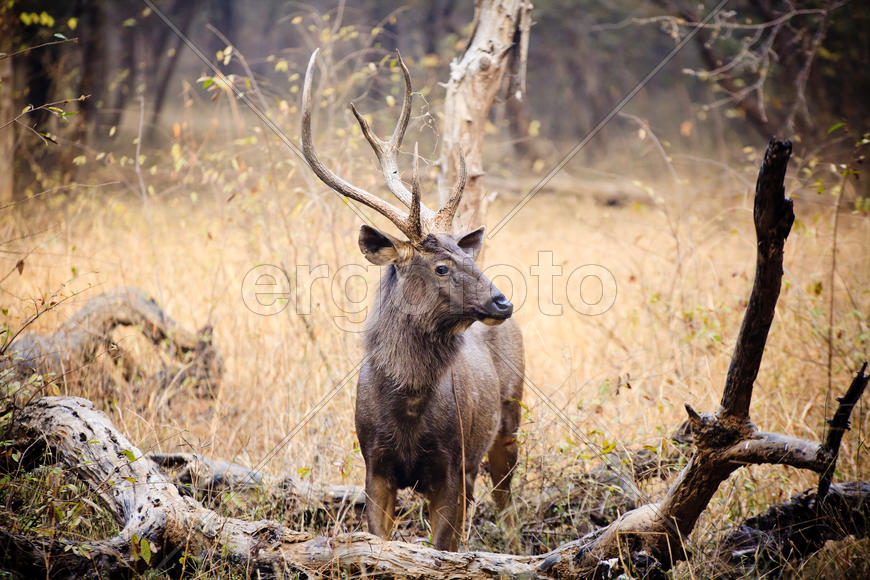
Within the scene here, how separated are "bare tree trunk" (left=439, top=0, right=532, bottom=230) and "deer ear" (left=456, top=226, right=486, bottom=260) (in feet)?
3.13

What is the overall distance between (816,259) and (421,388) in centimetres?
602

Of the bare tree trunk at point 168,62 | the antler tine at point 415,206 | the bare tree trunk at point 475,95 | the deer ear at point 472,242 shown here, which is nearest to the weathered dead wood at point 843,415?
the antler tine at point 415,206

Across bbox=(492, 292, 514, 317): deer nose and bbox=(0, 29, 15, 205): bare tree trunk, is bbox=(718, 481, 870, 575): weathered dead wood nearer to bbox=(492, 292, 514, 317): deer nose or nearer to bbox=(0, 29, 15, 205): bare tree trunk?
Result: bbox=(492, 292, 514, 317): deer nose

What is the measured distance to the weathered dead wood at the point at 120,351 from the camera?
5477 millimetres

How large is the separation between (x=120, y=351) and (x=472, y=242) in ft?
9.87

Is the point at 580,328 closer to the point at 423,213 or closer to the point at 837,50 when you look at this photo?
the point at 423,213

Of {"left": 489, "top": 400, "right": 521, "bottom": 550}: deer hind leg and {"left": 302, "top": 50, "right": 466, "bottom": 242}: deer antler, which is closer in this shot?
{"left": 302, "top": 50, "right": 466, "bottom": 242}: deer antler

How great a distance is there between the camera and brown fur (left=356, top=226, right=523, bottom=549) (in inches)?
158

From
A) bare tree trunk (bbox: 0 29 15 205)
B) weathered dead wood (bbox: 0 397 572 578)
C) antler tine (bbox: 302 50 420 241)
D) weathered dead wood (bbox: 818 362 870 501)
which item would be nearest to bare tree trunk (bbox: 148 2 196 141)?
bare tree trunk (bbox: 0 29 15 205)

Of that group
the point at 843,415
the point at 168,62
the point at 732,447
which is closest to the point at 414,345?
the point at 732,447

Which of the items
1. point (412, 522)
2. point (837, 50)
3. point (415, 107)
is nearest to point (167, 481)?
point (412, 522)

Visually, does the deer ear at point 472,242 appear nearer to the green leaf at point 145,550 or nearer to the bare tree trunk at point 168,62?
the green leaf at point 145,550

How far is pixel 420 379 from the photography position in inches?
160

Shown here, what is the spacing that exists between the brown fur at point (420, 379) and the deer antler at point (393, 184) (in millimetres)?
163
